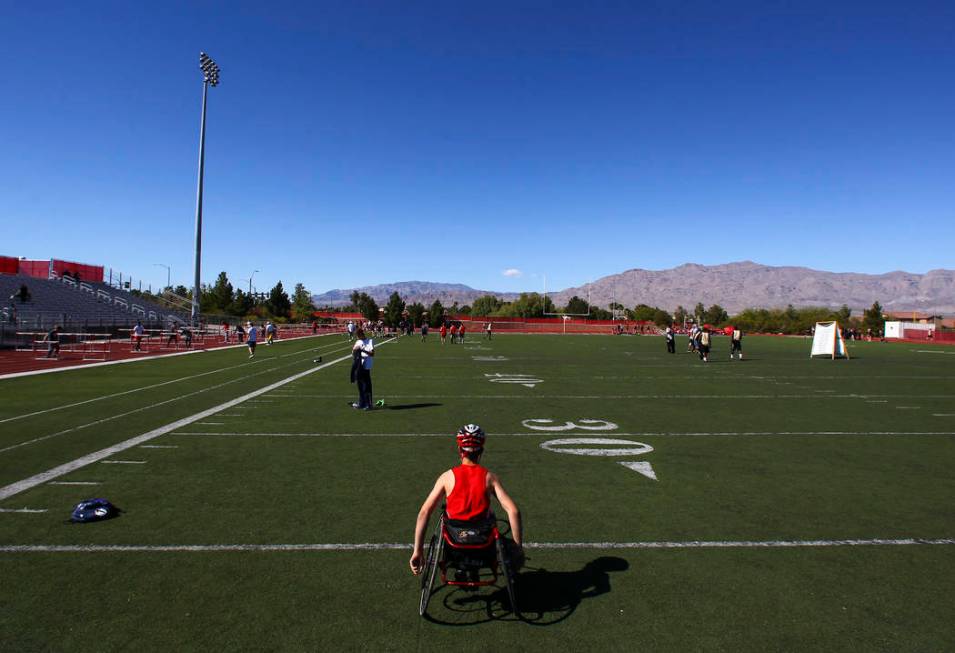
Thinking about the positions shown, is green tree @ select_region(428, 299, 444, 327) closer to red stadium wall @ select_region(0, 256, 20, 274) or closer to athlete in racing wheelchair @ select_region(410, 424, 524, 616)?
red stadium wall @ select_region(0, 256, 20, 274)

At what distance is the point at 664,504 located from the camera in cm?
626

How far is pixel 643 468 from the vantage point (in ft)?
25.4

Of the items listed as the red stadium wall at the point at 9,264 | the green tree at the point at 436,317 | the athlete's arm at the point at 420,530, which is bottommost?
the athlete's arm at the point at 420,530

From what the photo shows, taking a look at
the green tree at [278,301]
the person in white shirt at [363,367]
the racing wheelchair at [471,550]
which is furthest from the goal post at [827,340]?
the green tree at [278,301]

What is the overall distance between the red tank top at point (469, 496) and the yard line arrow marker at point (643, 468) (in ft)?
13.4

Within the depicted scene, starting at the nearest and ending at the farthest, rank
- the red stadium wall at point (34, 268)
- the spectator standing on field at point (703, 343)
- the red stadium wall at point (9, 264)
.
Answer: the spectator standing on field at point (703, 343) < the red stadium wall at point (9, 264) < the red stadium wall at point (34, 268)

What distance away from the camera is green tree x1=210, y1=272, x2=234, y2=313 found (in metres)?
92.3

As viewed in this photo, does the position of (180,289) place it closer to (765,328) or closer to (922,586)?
(765,328)

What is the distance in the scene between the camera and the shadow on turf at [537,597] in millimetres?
3965

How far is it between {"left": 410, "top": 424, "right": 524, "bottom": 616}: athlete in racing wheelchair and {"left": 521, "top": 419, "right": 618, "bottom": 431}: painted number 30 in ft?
21.7

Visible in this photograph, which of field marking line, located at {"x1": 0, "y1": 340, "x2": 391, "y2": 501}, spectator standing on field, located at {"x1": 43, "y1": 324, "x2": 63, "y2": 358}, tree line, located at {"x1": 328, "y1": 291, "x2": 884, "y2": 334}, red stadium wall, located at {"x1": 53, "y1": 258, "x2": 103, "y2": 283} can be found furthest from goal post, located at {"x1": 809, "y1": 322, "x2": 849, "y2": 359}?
red stadium wall, located at {"x1": 53, "y1": 258, "x2": 103, "y2": 283}

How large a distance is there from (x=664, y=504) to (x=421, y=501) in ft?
8.77

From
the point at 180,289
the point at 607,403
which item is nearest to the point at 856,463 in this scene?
the point at 607,403

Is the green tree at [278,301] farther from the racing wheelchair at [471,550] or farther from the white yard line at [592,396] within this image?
the racing wheelchair at [471,550]
